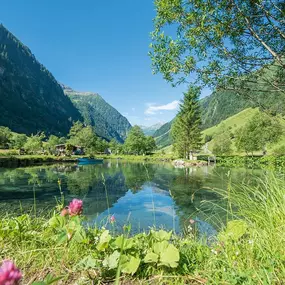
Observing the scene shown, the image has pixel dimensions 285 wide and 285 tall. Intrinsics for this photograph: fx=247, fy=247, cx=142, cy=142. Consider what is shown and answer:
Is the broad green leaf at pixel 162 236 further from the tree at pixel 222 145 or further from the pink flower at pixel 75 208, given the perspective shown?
Result: the tree at pixel 222 145

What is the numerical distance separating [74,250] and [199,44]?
5679 mm

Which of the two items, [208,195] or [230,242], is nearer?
[230,242]

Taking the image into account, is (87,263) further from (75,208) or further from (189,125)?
(189,125)

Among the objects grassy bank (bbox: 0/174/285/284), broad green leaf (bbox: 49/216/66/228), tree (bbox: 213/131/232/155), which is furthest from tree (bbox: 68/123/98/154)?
grassy bank (bbox: 0/174/285/284)

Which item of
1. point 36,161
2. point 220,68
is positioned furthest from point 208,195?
point 36,161

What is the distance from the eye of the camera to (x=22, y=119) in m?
193

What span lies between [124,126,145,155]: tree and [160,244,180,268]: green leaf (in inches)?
3921

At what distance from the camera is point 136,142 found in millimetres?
103312

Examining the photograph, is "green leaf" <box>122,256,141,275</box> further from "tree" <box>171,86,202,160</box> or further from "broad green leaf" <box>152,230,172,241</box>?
"tree" <box>171,86,202,160</box>

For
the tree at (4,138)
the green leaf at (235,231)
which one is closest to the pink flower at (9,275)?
the green leaf at (235,231)

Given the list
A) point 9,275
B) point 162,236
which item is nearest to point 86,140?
point 162,236

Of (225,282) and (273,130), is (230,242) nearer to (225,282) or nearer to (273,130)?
(225,282)

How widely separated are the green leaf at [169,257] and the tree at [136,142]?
99592mm

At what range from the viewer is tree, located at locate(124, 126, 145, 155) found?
10344cm
